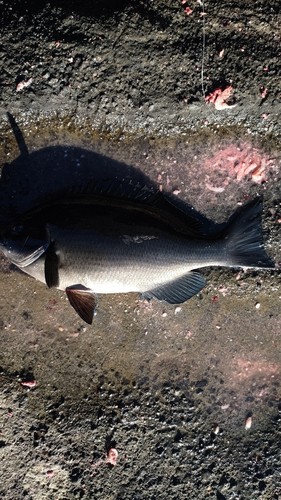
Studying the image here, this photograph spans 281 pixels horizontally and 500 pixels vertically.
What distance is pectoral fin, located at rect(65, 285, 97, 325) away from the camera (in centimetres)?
326

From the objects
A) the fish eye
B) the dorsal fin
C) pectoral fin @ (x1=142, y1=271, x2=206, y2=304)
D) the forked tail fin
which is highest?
the fish eye

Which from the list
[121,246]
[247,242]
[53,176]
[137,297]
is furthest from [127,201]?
[247,242]

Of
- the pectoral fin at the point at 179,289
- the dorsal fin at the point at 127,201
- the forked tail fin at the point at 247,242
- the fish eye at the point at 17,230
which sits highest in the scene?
the fish eye at the point at 17,230

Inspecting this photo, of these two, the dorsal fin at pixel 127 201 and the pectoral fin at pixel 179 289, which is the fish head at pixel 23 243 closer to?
the dorsal fin at pixel 127 201

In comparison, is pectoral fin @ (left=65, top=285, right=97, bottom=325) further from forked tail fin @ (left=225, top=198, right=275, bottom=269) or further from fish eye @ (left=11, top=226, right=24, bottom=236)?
forked tail fin @ (left=225, top=198, right=275, bottom=269)

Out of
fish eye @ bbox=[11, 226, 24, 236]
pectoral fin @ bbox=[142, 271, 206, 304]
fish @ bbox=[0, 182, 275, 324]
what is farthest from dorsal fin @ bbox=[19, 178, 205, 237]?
pectoral fin @ bbox=[142, 271, 206, 304]

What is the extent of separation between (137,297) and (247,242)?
→ 87 centimetres

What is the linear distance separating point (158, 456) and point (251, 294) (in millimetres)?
1352

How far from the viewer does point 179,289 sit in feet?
11.2

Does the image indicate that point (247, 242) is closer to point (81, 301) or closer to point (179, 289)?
point (179, 289)

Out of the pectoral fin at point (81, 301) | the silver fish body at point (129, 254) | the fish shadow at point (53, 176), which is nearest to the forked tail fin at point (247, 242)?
the silver fish body at point (129, 254)

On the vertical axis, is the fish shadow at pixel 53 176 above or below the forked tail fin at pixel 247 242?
above

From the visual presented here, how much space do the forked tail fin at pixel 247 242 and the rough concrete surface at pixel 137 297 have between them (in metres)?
0.17

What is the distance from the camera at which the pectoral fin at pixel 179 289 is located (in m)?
3.40
